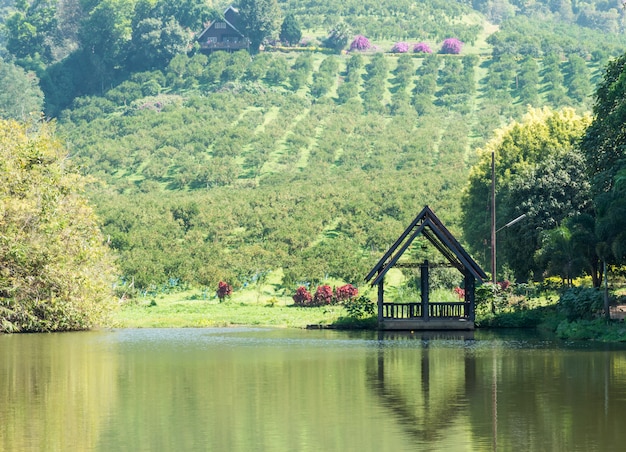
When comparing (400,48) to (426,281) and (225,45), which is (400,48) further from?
(426,281)

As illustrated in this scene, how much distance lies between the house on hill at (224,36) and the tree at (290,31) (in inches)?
294

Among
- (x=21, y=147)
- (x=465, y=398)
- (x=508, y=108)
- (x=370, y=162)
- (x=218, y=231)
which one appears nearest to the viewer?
(x=465, y=398)

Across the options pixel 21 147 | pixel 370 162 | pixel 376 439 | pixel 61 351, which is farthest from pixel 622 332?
pixel 370 162

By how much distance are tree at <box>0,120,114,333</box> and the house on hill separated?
11867cm

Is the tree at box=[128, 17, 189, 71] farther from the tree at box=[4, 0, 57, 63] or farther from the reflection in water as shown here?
the reflection in water

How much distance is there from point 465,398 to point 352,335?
2231 cm

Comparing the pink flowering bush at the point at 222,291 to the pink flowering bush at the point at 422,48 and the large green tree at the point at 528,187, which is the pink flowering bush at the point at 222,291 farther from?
the pink flowering bush at the point at 422,48

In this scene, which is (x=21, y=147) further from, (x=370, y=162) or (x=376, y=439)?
(x=370, y=162)

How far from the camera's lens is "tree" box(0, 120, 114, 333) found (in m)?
50.9

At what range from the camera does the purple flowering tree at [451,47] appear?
173m

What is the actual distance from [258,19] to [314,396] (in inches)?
5803

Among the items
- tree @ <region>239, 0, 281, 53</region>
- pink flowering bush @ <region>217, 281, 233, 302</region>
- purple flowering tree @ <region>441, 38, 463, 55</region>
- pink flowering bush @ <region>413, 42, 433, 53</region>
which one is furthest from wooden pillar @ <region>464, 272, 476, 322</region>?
purple flowering tree @ <region>441, 38, 463, 55</region>

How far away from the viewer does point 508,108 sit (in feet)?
473

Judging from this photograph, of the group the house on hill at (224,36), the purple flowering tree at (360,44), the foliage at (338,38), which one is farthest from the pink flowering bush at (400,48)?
the house on hill at (224,36)
